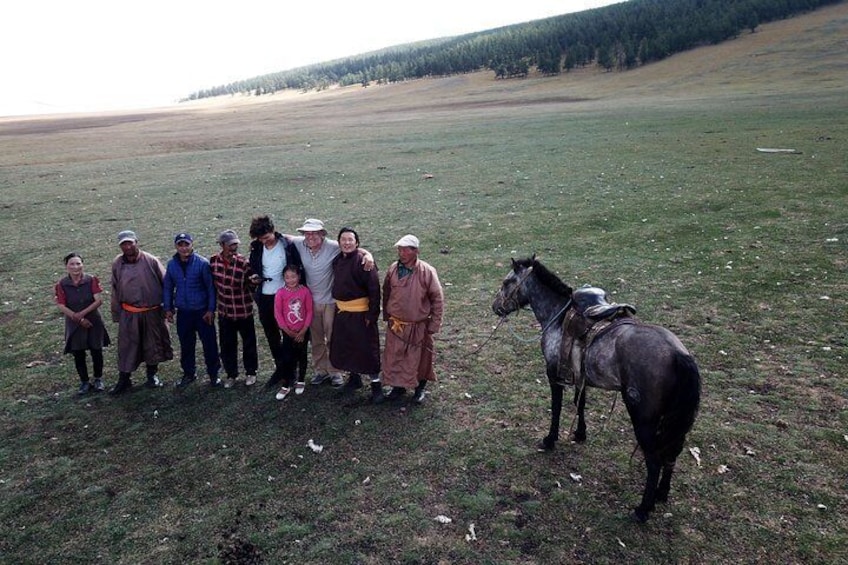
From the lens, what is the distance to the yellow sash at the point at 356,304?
7.75 m

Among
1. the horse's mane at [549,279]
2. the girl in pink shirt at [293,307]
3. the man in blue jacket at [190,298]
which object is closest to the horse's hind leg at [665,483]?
the horse's mane at [549,279]

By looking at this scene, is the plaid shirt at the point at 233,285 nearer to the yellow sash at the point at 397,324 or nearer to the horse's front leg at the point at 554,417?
the yellow sash at the point at 397,324

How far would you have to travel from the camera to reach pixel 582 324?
5988 mm

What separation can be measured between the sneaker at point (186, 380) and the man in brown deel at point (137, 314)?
33 cm

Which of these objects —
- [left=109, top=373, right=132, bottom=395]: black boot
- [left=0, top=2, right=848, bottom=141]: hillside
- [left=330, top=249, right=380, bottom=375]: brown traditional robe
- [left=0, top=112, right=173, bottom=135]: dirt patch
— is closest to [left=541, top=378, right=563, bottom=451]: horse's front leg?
[left=330, top=249, right=380, bottom=375]: brown traditional robe

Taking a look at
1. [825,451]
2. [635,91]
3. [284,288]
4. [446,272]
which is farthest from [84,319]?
[635,91]

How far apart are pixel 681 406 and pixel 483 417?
288 centimetres

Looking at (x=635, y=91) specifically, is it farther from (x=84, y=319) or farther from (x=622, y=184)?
(x=84, y=319)

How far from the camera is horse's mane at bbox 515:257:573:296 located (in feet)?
21.1

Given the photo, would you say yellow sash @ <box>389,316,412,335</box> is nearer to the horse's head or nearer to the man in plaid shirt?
the horse's head

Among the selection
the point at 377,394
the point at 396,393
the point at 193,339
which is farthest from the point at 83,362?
the point at 396,393

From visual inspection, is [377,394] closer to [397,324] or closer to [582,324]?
[397,324]

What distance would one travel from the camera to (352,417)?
294 inches

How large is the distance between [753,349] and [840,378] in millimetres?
1199
